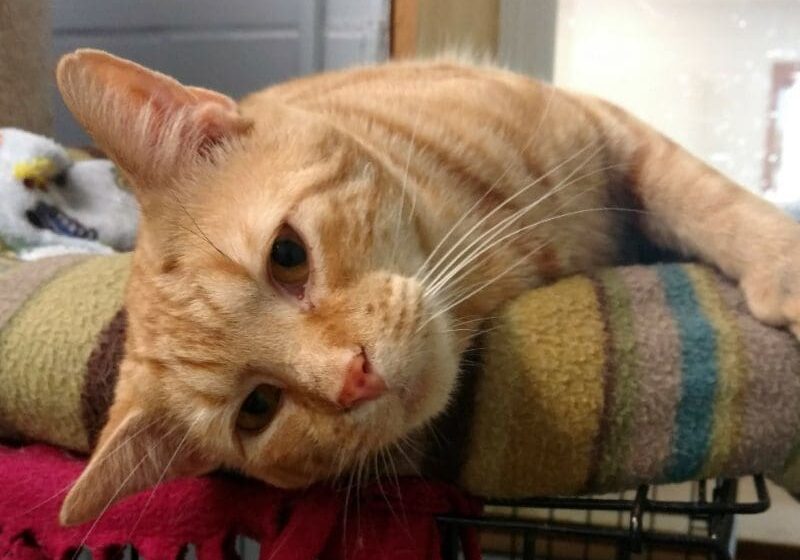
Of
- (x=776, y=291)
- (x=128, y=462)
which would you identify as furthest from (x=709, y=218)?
(x=128, y=462)

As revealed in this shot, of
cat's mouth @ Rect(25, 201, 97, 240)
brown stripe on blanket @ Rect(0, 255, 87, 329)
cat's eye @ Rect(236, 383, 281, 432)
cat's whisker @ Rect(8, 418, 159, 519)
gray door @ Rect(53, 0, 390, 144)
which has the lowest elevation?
cat's whisker @ Rect(8, 418, 159, 519)

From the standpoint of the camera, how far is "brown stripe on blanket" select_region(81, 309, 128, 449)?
876 mm

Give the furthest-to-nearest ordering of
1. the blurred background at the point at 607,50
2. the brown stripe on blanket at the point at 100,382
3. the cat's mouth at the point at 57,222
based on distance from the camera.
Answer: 1. the blurred background at the point at 607,50
2. the cat's mouth at the point at 57,222
3. the brown stripe on blanket at the point at 100,382

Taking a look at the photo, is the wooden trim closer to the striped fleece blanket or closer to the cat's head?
the cat's head

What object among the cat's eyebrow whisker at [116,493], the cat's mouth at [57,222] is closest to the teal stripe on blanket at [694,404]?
the cat's eyebrow whisker at [116,493]

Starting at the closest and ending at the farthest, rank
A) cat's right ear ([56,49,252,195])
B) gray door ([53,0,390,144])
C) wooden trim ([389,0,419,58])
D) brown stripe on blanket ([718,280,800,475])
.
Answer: brown stripe on blanket ([718,280,800,475]) < cat's right ear ([56,49,252,195]) < wooden trim ([389,0,419,58]) < gray door ([53,0,390,144])

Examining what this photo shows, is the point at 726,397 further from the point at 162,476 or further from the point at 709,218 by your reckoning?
the point at 162,476

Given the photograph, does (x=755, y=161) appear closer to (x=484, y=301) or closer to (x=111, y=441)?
(x=484, y=301)

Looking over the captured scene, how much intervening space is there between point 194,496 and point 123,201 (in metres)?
0.88

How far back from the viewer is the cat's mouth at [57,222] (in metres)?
1.39

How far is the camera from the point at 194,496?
790 mm

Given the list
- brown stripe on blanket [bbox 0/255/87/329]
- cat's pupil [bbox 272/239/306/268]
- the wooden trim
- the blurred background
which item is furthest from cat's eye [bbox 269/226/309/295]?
the blurred background

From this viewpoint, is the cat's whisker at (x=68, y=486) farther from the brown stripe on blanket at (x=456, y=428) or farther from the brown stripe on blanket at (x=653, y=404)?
the brown stripe on blanket at (x=653, y=404)

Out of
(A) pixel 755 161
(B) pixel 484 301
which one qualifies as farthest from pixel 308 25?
(B) pixel 484 301
